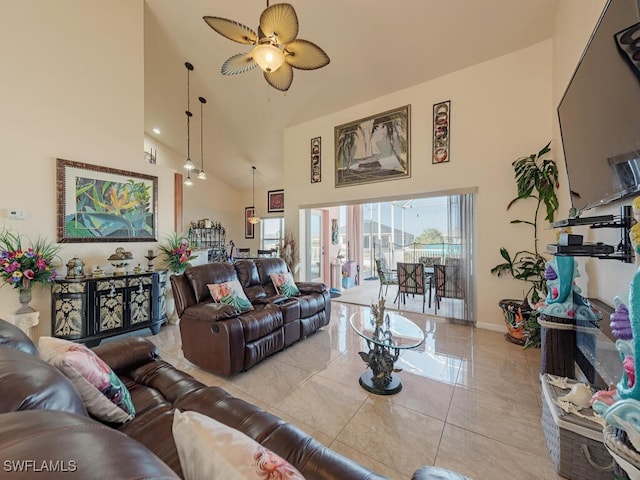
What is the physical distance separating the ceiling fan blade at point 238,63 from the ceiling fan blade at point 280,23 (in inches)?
15.5

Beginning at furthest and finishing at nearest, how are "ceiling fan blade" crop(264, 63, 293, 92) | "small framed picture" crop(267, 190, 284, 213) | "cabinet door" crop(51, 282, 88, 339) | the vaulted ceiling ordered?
"small framed picture" crop(267, 190, 284, 213) → the vaulted ceiling → "cabinet door" crop(51, 282, 88, 339) → "ceiling fan blade" crop(264, 63, 293, 92)

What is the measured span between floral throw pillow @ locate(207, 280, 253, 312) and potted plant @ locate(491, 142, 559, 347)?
3.22 metres

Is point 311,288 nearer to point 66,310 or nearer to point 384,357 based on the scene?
point 384,357

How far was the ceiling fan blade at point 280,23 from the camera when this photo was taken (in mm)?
1927

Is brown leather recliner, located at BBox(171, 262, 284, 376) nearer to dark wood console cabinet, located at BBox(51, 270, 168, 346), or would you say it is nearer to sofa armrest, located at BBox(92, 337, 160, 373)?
sofa armrest, located at BBox(92, 337, 160, 373)

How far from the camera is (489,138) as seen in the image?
3.64m

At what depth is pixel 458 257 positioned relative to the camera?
13.4 ft

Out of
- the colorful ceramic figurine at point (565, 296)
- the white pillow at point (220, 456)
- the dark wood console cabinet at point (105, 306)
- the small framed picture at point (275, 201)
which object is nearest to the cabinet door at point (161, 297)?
the dark wood console cabinet at point (105, 306)

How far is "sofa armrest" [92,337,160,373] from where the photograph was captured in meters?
1.60

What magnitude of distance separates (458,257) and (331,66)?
365cm

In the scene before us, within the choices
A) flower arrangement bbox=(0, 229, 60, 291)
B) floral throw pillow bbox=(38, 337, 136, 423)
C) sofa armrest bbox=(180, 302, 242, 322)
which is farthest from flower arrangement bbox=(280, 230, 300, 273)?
floral throw pillow bbox=(38, 337, 136, 423)

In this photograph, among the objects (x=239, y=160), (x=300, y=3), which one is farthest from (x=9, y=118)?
(x=239, y=160)

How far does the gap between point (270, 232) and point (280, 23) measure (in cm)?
759

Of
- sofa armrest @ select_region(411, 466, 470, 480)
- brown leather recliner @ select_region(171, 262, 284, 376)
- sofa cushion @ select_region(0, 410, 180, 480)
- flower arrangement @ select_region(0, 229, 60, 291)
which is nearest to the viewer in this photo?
sofa cushion @ select_region(0, 410, 180, 480)
